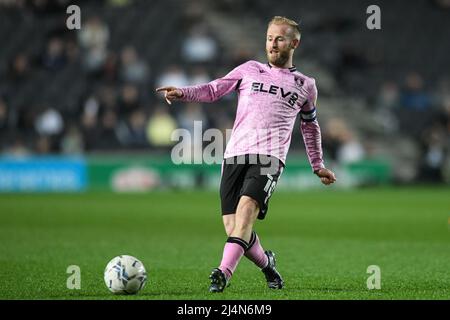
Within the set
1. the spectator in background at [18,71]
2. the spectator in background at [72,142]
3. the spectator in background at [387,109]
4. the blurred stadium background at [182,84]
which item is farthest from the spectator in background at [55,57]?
the spectator in background at [387,109]

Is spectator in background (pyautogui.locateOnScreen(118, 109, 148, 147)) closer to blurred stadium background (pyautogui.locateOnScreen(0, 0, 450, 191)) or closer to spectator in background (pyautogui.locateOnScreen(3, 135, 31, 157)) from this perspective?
blurred stadium background (pyautogui.locateOnScreen(0, 0, 450, 191))

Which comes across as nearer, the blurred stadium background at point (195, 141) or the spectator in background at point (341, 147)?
the blurred stadium background at point (195, 141)

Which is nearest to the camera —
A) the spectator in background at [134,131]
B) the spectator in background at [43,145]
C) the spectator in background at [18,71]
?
the spectator in background at [43,145]

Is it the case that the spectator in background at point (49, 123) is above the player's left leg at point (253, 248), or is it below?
above

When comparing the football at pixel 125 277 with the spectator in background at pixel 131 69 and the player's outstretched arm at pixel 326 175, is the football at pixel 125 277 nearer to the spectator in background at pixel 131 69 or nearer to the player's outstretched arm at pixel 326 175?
the player's outstretched arm at pixel 326 175

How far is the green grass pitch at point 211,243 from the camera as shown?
8.69 m

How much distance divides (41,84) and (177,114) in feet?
12.5

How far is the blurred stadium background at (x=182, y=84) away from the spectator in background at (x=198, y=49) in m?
0.04

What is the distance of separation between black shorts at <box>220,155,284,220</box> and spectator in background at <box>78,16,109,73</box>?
18.9 meters

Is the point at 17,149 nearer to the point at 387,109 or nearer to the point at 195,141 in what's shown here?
the point at 195,141

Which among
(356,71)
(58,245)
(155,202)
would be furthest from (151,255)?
(356,71)

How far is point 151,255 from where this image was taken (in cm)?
1190

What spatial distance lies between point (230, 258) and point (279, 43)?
1.89 metres

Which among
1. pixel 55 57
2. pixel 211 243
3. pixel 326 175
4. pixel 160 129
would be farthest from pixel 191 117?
pixel 326 175
